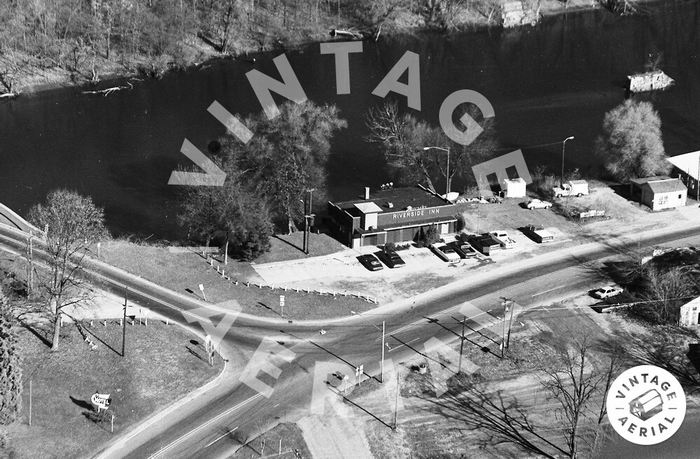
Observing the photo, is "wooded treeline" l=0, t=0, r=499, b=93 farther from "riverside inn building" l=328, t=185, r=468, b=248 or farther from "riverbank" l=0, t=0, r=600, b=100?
"riverside inn building" l=328, t=185, r=468, b=248

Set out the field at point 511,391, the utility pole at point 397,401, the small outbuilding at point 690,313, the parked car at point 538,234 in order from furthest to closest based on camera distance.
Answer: the parked car at point 538,234 < the small outbuilding at point 690,313 < the utility pole at point 397,401 < the field at point 511,391

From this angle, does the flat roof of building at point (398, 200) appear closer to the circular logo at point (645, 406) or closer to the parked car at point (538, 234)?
the parked car at point (538, 234)

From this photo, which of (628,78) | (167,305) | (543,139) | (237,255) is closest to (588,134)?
(543,139)

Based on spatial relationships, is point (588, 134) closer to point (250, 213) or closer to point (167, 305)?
point (250, 213)

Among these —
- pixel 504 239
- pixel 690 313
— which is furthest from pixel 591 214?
pixel 690 313

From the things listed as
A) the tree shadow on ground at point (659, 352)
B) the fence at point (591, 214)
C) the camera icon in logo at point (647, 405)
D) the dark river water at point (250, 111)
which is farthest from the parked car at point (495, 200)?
the camera icon in logo at point (647, 405)

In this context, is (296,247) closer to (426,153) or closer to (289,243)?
(289,243)
